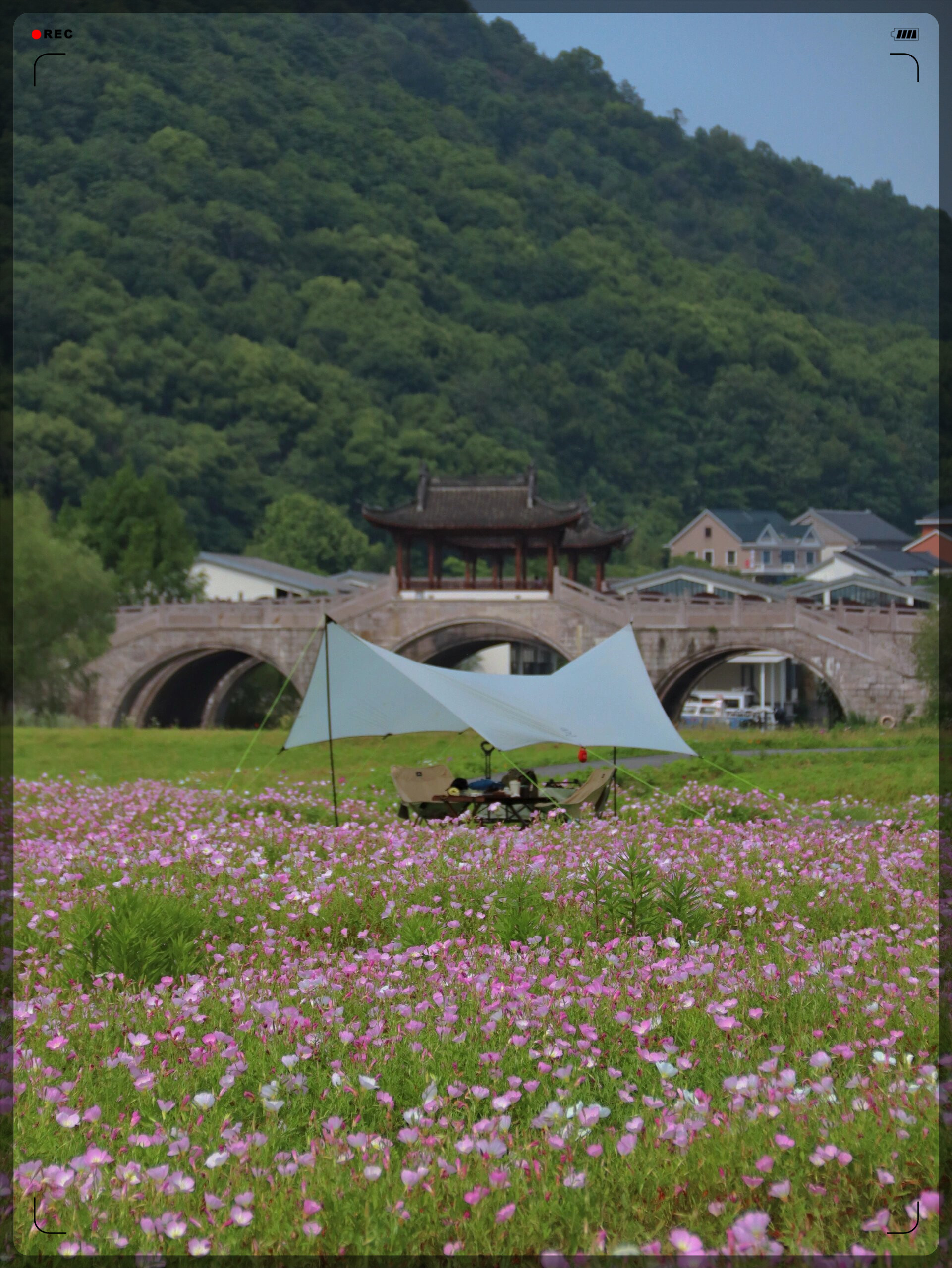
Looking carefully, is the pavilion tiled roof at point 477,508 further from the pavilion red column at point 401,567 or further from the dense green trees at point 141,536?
the dense green trees at point 141,536

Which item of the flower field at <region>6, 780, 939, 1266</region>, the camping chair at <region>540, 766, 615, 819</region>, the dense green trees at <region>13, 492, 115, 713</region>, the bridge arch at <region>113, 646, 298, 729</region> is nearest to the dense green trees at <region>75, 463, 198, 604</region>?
the bridge arch at <region>113, 646, 298, 729</region>

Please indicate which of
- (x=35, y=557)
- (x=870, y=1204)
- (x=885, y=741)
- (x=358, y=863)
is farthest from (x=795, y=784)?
(x=35, y=557)

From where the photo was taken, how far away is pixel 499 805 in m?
15.0

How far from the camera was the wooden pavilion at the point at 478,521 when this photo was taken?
45.9 metres

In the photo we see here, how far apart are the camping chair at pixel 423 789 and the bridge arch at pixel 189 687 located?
27.7 metres

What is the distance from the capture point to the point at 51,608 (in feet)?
127

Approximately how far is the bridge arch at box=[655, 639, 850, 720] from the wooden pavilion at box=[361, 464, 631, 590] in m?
5.79

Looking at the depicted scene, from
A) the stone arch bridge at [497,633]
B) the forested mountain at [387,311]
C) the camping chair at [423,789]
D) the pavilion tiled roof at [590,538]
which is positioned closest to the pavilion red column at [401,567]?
the stone arch bridge at [497,633]

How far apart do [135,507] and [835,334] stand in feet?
268

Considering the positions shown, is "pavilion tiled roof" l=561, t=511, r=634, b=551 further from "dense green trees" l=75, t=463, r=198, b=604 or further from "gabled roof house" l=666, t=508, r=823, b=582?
"gabled roof house" l=666, t=508, r=823, b=582

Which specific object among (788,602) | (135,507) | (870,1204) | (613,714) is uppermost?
(135,507)

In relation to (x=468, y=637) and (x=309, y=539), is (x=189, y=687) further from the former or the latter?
(x=309, y=539)

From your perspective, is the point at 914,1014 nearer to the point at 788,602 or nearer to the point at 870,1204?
the point at 870,1204

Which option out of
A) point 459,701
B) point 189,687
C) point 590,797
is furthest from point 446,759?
point 189,687
